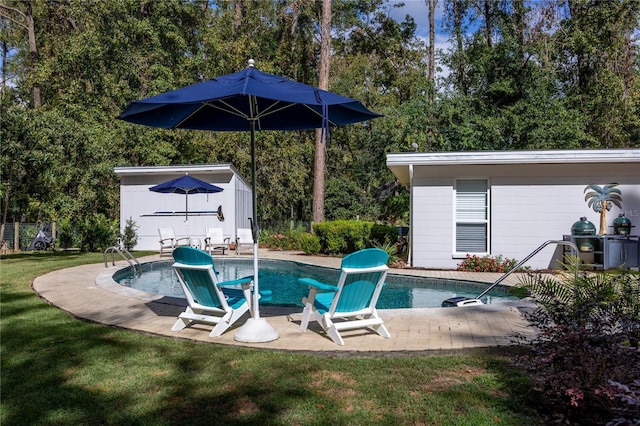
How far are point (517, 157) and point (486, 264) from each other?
98.1 inches

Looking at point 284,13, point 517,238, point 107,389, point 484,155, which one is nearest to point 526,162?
point 484,155

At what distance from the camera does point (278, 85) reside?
4.73 m

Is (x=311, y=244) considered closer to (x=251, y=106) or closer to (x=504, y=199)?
(x=504, y=199)

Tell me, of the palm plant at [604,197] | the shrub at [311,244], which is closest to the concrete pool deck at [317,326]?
the palm plant at [604,197]

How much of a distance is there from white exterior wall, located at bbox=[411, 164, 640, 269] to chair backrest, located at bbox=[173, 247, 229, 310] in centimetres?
746

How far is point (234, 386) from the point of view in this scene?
11.5 ft

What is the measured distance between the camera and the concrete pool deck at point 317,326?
450 centimetres

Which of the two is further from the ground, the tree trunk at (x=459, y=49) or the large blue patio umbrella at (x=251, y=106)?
the tree trunk at (x=459, y=49)

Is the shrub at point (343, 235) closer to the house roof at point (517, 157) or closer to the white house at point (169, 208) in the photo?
the house roof at point (517, 157)

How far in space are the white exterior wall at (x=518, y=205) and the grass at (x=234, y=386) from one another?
24.5 ft

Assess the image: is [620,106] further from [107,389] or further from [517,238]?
[107,389]

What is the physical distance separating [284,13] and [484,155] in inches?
666

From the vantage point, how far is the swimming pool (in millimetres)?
8305

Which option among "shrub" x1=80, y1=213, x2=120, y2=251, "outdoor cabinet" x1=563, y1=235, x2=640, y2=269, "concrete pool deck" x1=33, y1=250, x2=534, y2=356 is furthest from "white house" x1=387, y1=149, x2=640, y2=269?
"shrub" x1=80, y1=213, x2=120, y2=251
